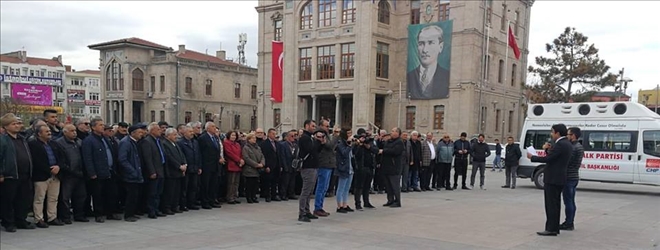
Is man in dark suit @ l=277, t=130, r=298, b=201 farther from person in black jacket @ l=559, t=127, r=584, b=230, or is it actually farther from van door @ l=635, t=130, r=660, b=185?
van door @ l=635, t=130, r=660, b=185

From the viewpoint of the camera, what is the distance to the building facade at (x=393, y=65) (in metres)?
36.6

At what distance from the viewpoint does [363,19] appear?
3803cm

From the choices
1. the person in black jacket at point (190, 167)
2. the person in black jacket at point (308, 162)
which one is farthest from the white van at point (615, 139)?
the person in black jacket at point (190, 167)

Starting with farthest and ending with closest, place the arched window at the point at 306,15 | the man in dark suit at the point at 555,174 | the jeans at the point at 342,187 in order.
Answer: the arched window at the point at 306,15, the jeans at the point at 342,187, the man in dark suit at the point at 555,174

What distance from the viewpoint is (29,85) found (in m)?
56.3

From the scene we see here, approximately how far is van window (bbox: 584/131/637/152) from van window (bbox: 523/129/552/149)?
3.92 feet

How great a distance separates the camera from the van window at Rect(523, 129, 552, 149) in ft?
52.8

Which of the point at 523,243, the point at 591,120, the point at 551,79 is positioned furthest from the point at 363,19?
the point at 523,243

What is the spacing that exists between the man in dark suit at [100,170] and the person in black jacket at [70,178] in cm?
14

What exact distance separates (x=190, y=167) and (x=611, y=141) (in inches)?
475

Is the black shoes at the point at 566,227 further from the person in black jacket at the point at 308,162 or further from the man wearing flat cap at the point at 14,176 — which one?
the man wearing flat cap at the point at 14,176

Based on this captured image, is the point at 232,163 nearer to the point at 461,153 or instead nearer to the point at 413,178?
the point at 413,178

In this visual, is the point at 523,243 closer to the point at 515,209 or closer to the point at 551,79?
the point at 515,209

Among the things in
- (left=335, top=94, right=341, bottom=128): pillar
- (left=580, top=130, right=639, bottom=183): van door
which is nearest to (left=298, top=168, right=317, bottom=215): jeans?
(left=580, top=130, right=639, bottom=183): van door
